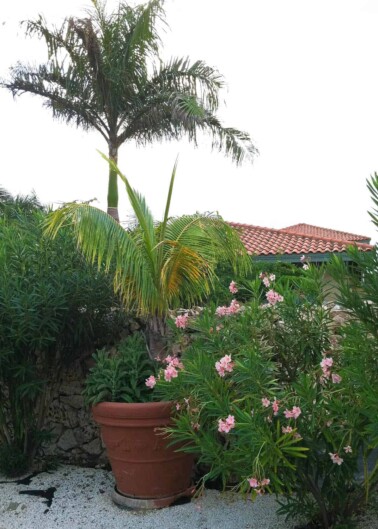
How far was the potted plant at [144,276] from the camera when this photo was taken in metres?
4.90

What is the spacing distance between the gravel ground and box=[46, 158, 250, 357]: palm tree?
1.33m

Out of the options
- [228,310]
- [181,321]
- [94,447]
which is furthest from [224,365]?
[94,447]

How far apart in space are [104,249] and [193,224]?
1145 mm

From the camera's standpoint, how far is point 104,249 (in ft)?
17.0

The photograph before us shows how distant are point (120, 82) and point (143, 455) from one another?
14.4 m

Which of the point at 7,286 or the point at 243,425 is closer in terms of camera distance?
the point at 243,425

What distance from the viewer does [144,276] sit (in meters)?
5.28

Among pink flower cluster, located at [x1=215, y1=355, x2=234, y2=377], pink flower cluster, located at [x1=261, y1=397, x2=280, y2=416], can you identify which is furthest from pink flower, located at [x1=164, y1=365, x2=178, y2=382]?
pink flower cluster, located at [x1=261, y1=397, x2=280, y2=416]

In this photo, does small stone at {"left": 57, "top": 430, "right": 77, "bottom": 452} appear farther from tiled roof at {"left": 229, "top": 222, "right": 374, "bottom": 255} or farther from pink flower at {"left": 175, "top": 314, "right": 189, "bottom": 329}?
tiled roof at {"left": 229, "top": 222, "right": 374, "bottom": 255}

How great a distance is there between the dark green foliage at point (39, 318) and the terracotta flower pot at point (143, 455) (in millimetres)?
904

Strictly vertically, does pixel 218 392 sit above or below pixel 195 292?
below

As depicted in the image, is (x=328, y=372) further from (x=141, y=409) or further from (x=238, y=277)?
(x=238, y=277)

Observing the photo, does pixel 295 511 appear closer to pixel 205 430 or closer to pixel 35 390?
pixel 205 430

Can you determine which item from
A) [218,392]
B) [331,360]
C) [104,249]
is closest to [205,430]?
[218,392]
